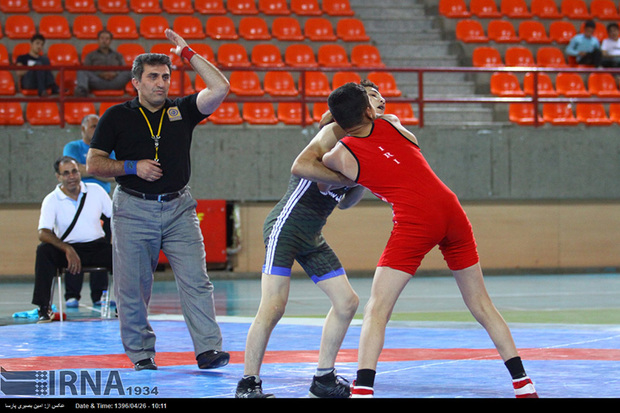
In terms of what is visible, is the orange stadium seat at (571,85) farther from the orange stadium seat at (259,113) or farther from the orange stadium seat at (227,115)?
the orange stadium seat at (227,115)

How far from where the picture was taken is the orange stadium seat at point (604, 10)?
2002 cm

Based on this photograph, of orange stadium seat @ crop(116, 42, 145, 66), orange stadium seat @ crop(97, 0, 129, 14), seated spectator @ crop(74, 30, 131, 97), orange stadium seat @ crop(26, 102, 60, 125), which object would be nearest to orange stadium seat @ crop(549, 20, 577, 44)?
orange stadium seat @ crop(116, 42, 145, 66)

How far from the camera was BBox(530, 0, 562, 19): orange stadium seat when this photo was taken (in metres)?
19.9

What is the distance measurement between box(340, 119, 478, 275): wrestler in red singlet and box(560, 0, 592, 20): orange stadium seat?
16.3 meters

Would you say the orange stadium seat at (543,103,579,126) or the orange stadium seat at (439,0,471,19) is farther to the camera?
the orange stadium seat at (439,0,471,19)

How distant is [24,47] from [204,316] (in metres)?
11.3

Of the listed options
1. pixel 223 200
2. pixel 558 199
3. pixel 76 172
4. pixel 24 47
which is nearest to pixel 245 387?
pixel 76 172

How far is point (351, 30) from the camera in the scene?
1841cm

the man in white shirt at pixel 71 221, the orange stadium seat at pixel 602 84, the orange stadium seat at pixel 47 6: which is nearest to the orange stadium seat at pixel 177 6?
the orange stadium seat at pixel 47 6

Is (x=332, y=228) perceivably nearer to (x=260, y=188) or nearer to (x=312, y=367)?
(x=260, y=188)

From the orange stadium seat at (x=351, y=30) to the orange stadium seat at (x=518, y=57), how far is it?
9.15 ft

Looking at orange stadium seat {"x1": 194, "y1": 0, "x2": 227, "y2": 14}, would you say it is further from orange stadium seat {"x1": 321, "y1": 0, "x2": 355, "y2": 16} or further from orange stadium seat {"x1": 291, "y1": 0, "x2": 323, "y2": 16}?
orange stadium seat {"x1": 321, "y1": 0, "x2": 355, "y2": 16}

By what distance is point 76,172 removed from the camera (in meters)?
9.95

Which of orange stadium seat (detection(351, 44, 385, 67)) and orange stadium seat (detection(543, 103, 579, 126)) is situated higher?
orange stadium seat (detection(351, 44, 385, 67))
